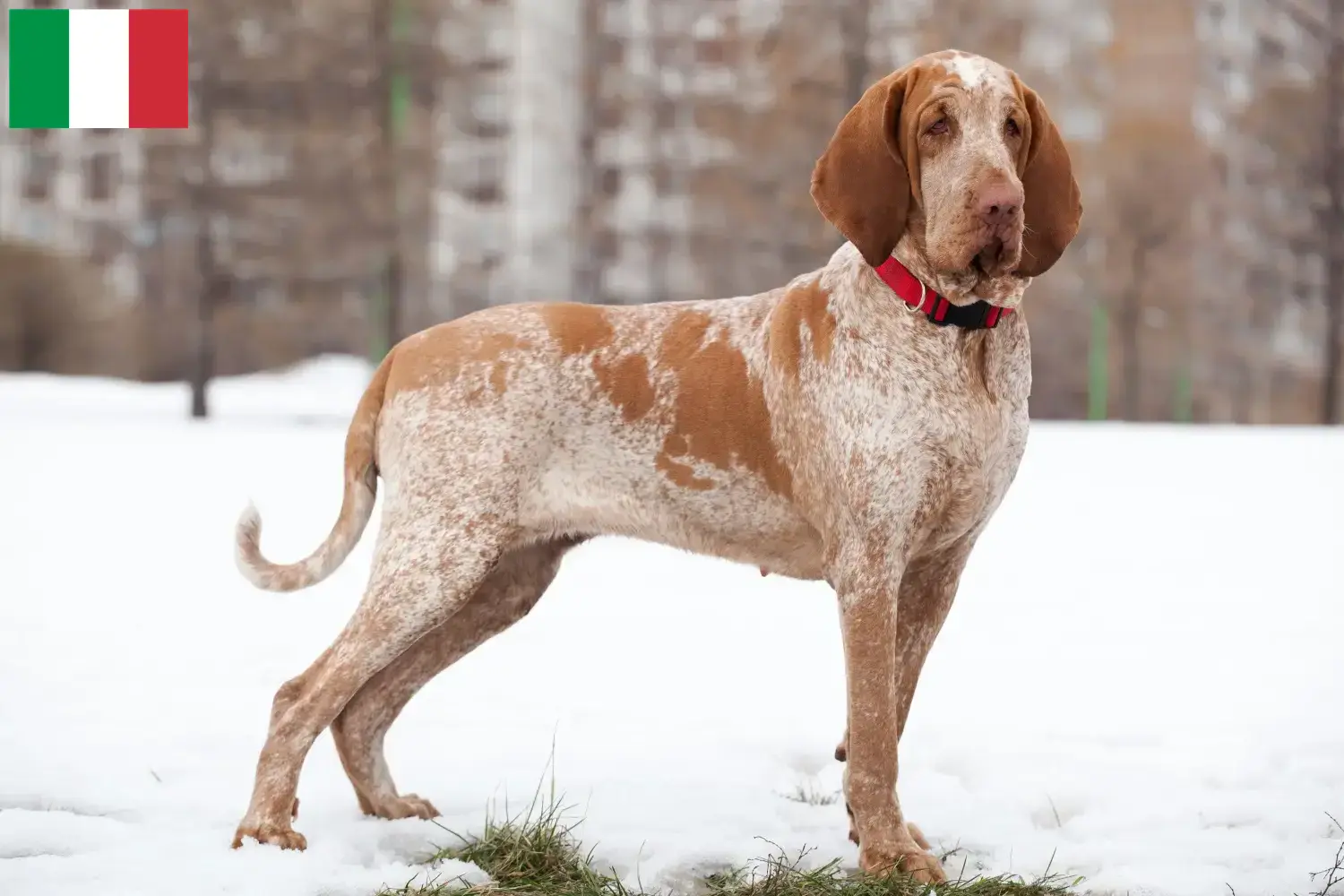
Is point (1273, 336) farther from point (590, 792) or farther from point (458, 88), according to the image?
point (590, 792)

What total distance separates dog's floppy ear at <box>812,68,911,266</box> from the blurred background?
13251mm

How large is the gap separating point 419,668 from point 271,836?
2.25 feet

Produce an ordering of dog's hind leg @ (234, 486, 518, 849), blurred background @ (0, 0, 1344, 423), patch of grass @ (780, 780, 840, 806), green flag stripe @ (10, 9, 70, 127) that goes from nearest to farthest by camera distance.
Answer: dog's hind leg @ (234, 486, 518, 849) → patch of grass @ (780, 780, 840, 806) → green flag stripe @ (10, 9, 70, 127) → blurred background @ (0, 0, 1344, 423)

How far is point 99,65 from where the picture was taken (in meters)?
5.73

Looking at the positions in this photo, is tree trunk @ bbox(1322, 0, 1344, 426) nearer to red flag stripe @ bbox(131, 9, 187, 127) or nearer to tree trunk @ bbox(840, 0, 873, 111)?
tree trunk @ bbox(840, 0, 873, 111)

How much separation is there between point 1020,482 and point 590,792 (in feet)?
22.1

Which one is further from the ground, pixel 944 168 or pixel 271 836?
pixel 944 168

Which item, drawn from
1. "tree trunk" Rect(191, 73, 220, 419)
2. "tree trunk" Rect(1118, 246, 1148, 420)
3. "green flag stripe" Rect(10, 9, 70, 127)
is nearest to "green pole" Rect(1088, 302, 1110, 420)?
"tree trunk" Rect(1118, 246, 1148, 420)

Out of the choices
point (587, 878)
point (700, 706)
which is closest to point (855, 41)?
point (700, 706)

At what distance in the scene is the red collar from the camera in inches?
134

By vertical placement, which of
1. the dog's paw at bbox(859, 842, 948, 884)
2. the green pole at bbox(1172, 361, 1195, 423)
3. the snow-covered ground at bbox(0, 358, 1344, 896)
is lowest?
the green pole at bbox(1172, 361, 1195, 423)

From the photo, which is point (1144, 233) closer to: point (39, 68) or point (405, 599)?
point (39, 68)

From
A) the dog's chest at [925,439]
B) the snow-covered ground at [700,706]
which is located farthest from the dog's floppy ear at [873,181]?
the snow-covered ground at [700,706]

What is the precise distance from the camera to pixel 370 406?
3.96 meters
